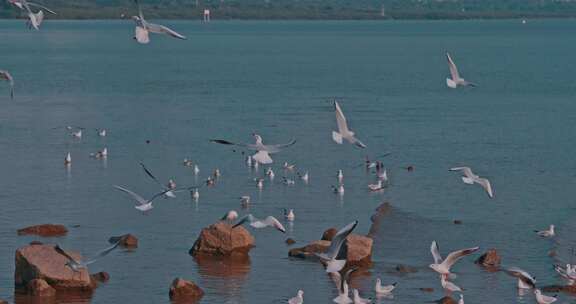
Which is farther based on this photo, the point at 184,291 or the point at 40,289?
the point at 184,291

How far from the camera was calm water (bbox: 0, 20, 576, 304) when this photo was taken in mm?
28500

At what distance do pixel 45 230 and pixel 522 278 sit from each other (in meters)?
12.4

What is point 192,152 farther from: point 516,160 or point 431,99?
point 431,99

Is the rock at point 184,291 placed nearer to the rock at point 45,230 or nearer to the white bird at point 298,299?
the white bird at point 298,299

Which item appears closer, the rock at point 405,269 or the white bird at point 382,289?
the white bird at point 382,289

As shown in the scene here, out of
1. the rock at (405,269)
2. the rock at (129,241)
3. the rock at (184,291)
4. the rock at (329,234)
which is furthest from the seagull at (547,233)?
the rock at (184,291)

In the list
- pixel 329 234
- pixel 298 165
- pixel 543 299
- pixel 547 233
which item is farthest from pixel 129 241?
pixel 298 165

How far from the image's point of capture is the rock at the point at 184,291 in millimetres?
25766

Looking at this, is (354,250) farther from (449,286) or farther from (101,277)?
(101,277)

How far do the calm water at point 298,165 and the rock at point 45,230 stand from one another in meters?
0.32

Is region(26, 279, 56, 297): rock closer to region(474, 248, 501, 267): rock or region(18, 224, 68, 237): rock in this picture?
region(18, 224, 68, 237): rock

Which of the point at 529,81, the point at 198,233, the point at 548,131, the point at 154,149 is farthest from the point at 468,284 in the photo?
the point at 529,81

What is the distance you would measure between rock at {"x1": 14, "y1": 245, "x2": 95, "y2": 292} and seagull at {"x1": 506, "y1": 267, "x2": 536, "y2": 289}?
9.12m

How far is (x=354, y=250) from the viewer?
95.2 feet
